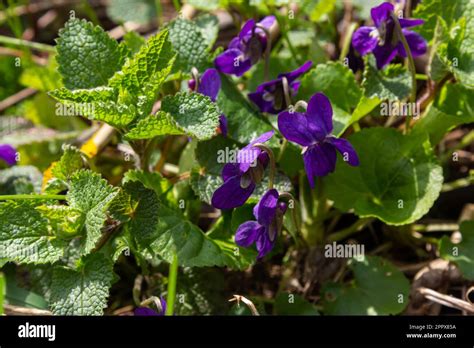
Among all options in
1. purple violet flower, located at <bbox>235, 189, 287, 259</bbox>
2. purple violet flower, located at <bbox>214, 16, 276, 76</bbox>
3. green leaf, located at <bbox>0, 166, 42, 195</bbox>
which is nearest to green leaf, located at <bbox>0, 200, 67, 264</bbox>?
green leaf, located at <bbox>0, 166, 42, 195</bbox>

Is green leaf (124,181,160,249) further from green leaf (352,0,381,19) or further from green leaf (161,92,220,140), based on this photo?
green leaf (352,0,381,19)

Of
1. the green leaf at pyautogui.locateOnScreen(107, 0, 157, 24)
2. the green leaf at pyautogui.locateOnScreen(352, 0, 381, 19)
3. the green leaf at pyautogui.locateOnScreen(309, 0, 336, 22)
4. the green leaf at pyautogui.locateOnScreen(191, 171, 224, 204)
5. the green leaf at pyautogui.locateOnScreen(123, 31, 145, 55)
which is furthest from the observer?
the green leaf at pyautogui.locateOnScreen(107, 0, 157, 24)

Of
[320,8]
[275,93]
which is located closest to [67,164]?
[275,93]

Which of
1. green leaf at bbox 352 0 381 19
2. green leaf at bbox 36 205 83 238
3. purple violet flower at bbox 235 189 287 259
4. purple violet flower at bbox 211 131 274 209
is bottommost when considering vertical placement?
purple violet flower at bbox 235 189 287 259

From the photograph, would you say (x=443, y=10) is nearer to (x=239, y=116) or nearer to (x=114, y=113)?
(x=239, y=116)

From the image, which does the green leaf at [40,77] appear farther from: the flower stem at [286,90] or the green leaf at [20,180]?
the flower stem at [286,90]

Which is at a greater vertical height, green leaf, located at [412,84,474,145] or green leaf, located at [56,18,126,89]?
green leaf, located at [56,18,126,89]

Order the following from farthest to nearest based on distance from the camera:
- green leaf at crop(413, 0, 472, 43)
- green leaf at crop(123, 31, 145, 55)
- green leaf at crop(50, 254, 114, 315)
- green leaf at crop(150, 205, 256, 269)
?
green leaf at crop(123, 31, 145, 55)
green leaf at crop(413, 0, 472, 43)
green leaf at crop(150, 205, 256, 269)
green leaf at crop(50, 254, 114, 315)
